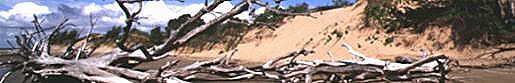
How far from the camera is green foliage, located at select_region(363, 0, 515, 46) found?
67.1 feet

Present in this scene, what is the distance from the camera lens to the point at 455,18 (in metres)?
22.6

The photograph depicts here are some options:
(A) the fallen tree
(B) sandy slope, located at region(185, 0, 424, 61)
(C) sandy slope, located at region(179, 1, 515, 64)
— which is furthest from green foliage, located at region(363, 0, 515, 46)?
(A) the fallen tree

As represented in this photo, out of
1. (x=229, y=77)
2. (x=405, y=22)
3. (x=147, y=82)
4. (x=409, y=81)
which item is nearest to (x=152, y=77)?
(x=147, y=82)

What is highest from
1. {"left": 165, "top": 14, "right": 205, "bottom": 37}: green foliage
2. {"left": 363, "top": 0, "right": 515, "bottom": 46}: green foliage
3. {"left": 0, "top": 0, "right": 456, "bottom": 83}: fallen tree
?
{"left": 363, "top": 0, "right": 515, "bottom": 46}: green foliage

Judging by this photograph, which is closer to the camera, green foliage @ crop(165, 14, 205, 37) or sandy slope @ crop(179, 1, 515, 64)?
green foliage @ crop(165, 14, 205, 37)

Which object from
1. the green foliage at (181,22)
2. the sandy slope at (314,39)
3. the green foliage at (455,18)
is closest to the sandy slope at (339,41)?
the sandy slope at (314,39)

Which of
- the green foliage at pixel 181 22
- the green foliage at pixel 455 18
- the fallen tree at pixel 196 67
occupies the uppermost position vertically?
the green foliage at pixel 455 18

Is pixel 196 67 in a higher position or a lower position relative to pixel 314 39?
lower

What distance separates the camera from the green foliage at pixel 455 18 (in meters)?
20.5

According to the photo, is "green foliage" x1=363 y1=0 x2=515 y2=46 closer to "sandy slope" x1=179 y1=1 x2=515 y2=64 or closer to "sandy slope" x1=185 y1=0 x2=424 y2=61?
"sandy slope" x1=179 y1=1 x2=515 y2=64

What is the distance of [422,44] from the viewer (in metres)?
22.8

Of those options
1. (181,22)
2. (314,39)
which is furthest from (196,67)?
(314,39)

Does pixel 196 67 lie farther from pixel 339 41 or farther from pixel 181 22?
pixel 339 41

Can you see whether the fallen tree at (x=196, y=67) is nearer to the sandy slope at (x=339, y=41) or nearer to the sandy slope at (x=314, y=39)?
the sandy slope at (x=339, y=41)
